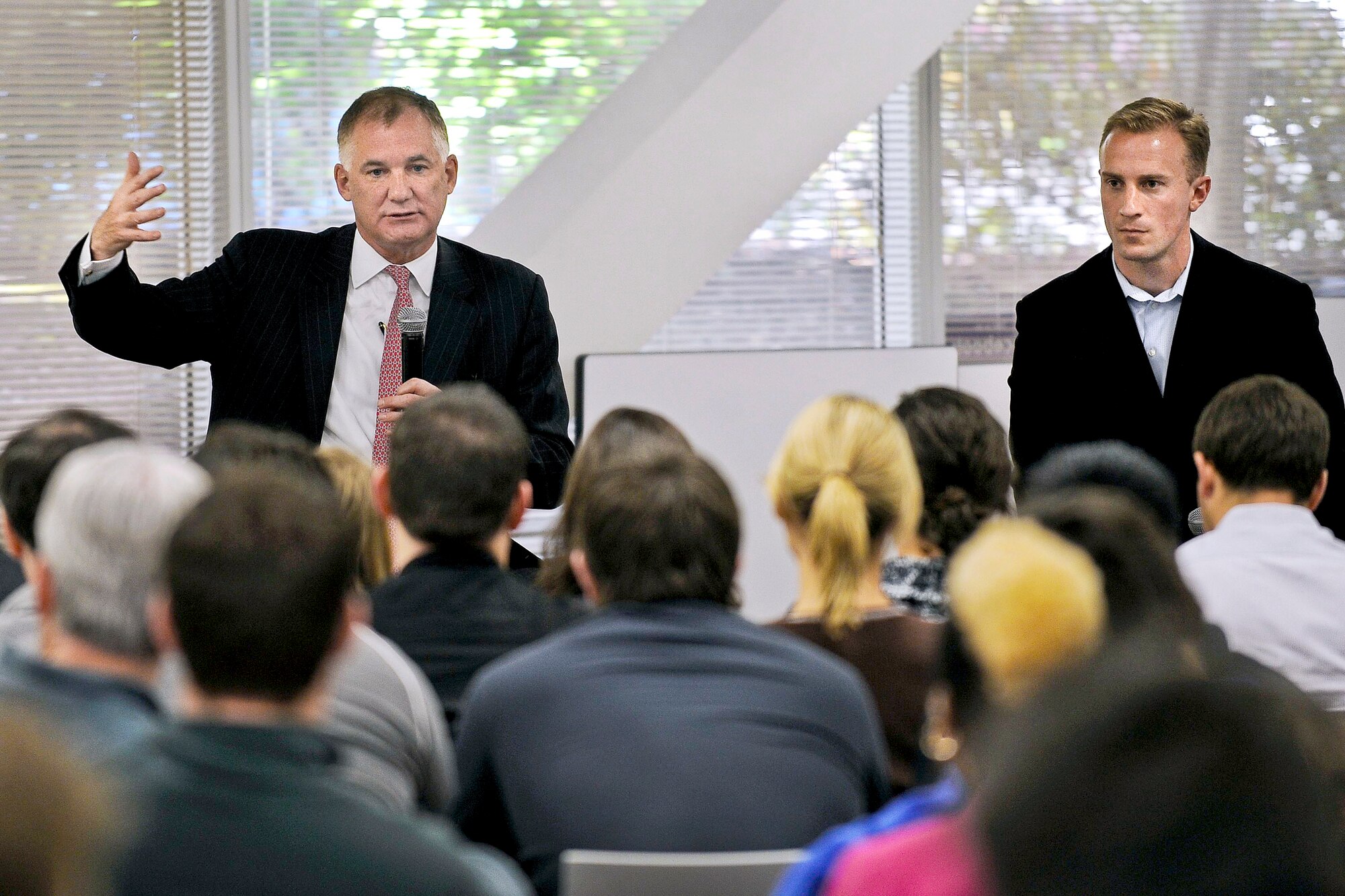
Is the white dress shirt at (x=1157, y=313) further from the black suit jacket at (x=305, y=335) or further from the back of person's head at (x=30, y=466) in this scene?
the back of person's head at (x=30, y=466)

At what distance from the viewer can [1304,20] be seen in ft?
A: 17.5

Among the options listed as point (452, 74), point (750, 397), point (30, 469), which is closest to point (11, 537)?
point (30, 469)

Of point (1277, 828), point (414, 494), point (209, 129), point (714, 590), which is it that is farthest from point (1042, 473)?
point (209, 129)

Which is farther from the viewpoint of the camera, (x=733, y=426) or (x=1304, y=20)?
(x=1304, y=20)

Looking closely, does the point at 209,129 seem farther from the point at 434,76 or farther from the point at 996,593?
the point at 996,593

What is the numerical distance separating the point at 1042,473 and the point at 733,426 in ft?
3.70

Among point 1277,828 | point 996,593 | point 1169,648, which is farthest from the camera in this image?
point 996,593

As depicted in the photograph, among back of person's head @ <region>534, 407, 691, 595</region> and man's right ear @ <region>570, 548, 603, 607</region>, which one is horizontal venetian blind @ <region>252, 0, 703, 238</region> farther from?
man's right ear @ <region>570, 548, 603, 607</region>

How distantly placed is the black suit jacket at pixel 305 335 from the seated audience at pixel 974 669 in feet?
7.06

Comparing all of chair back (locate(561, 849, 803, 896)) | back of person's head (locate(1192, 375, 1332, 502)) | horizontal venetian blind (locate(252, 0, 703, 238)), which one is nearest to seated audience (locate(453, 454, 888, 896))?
chair back (locate(561, 849, 803, 896))

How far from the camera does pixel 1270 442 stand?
2367 millimetres

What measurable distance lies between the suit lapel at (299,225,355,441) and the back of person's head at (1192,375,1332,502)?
6.05 feet

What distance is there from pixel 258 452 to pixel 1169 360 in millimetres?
2092

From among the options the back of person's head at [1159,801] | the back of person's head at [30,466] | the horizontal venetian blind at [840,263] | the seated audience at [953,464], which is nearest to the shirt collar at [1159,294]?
the seated audience at [953,464]
